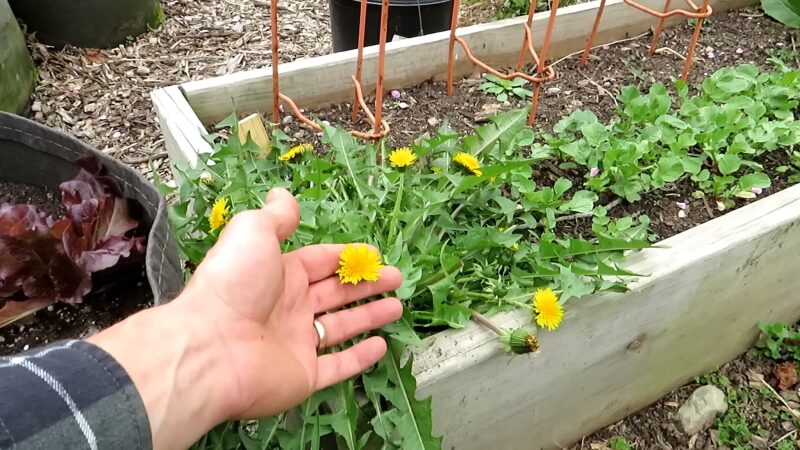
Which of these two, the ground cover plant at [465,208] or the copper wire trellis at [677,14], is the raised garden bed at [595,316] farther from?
the copper wire trellis at [677,14]

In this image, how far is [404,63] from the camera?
80.4 inches

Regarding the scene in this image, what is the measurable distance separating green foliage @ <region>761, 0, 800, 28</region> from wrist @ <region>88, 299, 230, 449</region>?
94.8 inches

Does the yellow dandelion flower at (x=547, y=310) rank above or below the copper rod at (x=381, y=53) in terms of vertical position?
below

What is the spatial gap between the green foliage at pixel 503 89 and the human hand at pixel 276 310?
3.47ft

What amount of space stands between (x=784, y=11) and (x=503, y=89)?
1.23 metres

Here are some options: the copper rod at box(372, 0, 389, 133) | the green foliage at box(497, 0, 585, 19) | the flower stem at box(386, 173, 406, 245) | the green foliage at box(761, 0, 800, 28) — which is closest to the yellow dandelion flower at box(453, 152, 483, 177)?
the flower stem at box(386, 173, 406, 245)

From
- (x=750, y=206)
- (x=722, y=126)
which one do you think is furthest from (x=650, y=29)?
(x=750, y=206)

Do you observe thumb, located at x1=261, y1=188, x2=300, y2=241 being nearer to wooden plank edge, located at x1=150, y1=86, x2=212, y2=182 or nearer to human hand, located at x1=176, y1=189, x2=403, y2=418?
human hand, located at x1=176, y1=189, x2=403, y2=418

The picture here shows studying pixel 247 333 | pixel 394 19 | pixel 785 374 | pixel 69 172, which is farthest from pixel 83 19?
pixel 785 374

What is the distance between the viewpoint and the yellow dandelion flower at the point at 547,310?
121cm

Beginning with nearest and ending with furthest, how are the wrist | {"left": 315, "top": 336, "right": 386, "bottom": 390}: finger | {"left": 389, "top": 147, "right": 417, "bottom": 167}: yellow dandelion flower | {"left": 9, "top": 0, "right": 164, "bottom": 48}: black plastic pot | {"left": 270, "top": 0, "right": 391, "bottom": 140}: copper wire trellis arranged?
1. the wrist
2. {"left": 315, "top": 336, "right": 386, "bottom": 390}: finger
3. {"left": 389, "top": 147, "right": 417, "bottom": 167}: yellow dandelion flower
4. {"left": 270, "top": 0, "right": 391, "bottom": 140}: copper wire trellis
5. {"left": 9, "top": 0, "right": 164, "bottom": 48}: black plastic pot

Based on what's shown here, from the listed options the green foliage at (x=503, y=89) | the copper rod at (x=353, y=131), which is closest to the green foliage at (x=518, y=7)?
the green foliage at (x=503, y=89)

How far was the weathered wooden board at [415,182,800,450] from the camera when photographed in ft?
4.14

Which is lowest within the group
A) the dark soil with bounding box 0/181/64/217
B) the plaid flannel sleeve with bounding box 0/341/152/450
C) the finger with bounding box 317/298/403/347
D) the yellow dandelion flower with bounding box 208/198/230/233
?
the finger with bounding box 317/298/403/347
